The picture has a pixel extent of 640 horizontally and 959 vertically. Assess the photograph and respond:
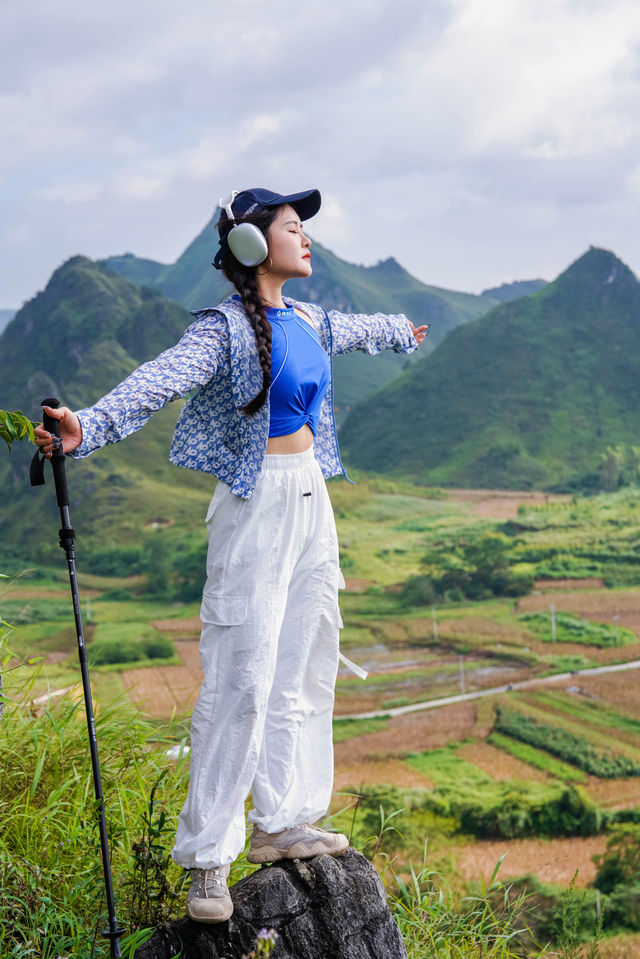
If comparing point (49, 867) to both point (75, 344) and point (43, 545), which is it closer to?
point (43, 545)

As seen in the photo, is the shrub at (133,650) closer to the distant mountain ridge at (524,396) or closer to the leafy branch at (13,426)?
the distant mountain ridge at (524,396)

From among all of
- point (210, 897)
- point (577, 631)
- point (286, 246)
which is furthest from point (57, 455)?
point (577, 631)

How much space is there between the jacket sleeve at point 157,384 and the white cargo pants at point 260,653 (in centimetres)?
34

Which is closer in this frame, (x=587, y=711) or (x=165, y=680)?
(x=587, y=711)

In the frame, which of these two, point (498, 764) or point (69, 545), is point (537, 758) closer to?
point (498, 764)

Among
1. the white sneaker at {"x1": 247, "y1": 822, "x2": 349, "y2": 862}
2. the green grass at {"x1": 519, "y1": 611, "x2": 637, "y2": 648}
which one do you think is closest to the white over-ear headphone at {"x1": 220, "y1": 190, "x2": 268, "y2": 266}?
the white sneaker at {"x1": 247, "y1": 822, "x2": 349, "y2": 862}

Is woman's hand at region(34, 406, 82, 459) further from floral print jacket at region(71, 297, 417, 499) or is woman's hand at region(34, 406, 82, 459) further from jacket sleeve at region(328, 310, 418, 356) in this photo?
jacket sleeve at region(328, 310, 418, 356)

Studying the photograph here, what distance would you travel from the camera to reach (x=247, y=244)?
2701 mm

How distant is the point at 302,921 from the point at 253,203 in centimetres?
205

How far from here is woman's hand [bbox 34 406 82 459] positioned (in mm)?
2219

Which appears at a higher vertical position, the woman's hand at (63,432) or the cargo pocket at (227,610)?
the woman's hand at (63,432)

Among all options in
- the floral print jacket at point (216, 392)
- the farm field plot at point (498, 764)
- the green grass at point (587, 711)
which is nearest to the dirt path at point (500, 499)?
the green grass at point (587, 711)

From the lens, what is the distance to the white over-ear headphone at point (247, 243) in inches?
105

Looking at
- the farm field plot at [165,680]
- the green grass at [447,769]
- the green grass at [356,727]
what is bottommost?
the green grass at [447,769]
